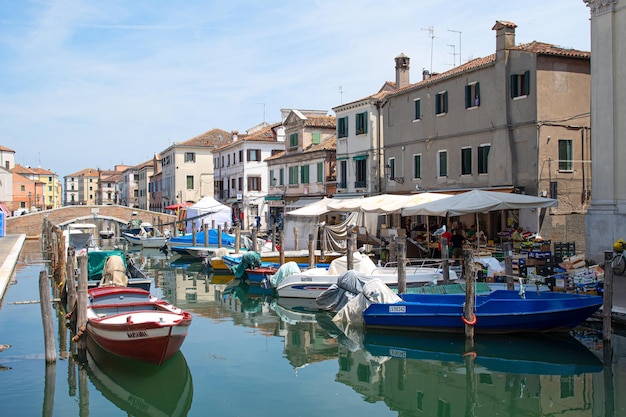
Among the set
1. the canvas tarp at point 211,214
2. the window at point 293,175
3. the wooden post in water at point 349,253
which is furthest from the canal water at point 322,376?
the window at point 293,175

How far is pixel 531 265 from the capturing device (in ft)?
52.6

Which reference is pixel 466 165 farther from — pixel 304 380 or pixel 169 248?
pixel 169 248

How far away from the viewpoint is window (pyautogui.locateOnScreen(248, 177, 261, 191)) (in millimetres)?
50531

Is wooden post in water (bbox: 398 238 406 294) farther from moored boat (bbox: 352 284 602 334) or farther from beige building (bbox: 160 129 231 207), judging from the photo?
beige building (bbox: 160 129 231 207)

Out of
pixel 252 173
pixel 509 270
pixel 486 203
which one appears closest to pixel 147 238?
pixel 252 173

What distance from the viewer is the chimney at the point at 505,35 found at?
76.4ft

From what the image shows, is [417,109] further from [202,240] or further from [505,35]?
[202,240]

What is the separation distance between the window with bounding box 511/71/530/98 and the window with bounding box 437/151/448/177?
4.56 meters

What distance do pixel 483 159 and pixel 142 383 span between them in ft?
56.5

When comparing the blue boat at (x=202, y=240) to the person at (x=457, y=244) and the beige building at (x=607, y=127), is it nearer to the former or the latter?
the person at (x=457, y=244)

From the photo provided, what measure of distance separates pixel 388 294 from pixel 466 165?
12.0 metres

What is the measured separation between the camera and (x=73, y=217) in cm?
5588

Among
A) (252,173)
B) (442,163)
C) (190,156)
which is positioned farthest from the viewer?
(190,156)

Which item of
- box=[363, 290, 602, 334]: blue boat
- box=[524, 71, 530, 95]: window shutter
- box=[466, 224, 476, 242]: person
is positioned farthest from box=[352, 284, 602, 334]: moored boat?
box=[524, 71, 530, 95]: window shutter
